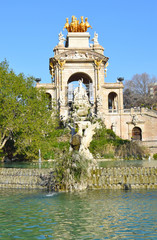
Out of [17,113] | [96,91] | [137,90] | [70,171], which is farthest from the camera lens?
[137,90]

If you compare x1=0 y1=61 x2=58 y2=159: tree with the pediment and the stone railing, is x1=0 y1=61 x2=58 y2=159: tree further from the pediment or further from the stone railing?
the pediment

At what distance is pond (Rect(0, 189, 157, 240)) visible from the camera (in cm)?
871

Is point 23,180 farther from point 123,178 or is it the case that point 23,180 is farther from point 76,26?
point 76,26

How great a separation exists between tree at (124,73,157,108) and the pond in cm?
5897

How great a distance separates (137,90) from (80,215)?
66.4m

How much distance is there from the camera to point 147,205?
470 inches

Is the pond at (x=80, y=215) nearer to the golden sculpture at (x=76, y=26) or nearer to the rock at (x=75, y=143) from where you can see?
the rock at (x=75, y=143)

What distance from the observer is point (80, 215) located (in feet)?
35.1

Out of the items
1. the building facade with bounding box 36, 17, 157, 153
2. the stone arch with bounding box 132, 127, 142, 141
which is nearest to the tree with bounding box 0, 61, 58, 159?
the building facade with bounding box 36, 17, 157, 153

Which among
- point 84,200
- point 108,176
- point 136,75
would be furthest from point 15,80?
point 136,75

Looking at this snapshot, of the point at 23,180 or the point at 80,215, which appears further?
the point at 23,180

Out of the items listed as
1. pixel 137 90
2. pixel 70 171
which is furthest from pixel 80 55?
pixel 70 171

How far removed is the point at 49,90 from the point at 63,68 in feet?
14.5

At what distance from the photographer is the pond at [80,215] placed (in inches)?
343
